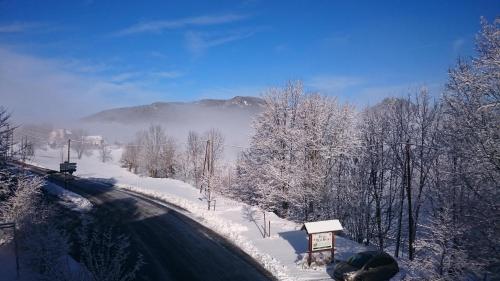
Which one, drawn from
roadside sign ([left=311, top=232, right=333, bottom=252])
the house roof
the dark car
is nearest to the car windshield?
the dark car

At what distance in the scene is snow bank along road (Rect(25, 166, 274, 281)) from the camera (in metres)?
19.9

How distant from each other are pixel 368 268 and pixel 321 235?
3440 millimetres

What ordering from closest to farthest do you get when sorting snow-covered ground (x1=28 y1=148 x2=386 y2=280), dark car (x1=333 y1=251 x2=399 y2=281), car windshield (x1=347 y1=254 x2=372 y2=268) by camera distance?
dark car (x1=333 y1=251 x2=399 y2=281), car windshield (x1=347 y1=254 x2=372 y2=268), snow-covered ground (x1=28 y1=148 x2=386 y2=280)

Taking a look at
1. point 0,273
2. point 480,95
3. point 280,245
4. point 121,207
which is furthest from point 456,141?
Result: point 121,207

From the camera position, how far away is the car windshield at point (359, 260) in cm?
1856

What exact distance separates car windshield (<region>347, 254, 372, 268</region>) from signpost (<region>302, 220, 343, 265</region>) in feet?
7.35

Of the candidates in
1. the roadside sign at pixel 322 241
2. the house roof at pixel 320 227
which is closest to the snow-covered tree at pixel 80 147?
the house roof at pixel 320 227

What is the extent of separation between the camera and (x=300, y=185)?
37344 millimetres

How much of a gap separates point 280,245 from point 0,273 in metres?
15.2

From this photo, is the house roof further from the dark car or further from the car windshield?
the car windshield

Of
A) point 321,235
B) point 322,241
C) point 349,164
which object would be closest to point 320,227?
point 321,235

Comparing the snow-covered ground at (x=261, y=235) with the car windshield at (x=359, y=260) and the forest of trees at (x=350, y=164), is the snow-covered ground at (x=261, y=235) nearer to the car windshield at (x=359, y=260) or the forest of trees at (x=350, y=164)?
the car windshield at (x=359, y=260)

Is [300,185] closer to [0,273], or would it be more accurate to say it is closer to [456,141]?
[456,141]

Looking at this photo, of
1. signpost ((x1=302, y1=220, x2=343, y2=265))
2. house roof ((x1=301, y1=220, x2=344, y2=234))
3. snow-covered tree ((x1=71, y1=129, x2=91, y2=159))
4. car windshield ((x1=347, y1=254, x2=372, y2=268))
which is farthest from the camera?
snow-covered tree ((x1=71, y1=129, x2=91, y2=159))
